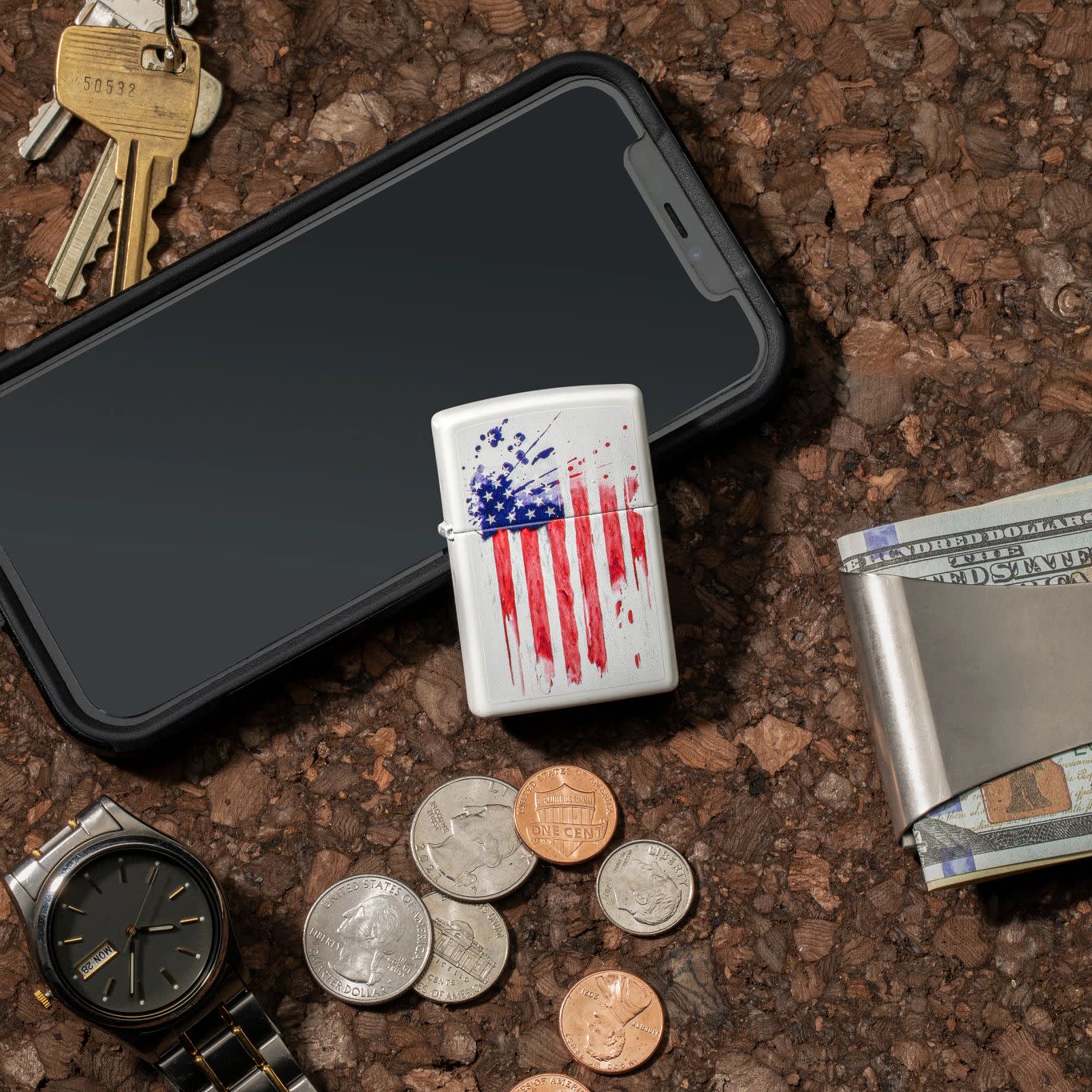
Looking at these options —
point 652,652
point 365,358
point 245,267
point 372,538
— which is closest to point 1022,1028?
point 652,652

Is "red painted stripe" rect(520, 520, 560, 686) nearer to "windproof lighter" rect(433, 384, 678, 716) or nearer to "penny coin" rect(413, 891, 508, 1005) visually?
"windproof lighter" rect(433, 384, 678, 716)

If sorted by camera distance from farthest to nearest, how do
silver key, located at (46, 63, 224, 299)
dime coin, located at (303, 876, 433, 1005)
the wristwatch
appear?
silver key, located at (46, 63, 224, 299) < dime coin, located at (303, 876, 433, 1005) < the wristwatch

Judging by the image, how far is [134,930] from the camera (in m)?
0.97

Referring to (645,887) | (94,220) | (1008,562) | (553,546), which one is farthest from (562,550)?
(94,220)

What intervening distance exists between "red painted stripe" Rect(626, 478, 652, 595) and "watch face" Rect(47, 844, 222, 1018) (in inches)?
18.5

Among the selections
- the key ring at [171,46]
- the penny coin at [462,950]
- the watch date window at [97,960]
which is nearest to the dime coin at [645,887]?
the penny coin at [462,950]

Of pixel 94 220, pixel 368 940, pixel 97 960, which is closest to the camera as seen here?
pixel 97 960

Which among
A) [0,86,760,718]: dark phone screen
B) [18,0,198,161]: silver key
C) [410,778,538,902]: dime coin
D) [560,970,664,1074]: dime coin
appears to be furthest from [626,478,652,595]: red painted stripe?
[18,0,198,161]: silver key

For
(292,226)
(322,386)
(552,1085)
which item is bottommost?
(552,1085)

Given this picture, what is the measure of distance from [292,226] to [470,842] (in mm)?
625

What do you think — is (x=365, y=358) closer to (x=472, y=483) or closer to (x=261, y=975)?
(x=472, y=483)

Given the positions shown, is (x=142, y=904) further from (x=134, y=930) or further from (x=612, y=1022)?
(x=612, y=1022)

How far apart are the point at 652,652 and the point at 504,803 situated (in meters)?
0.20

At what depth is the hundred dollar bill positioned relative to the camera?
3.48 feet
